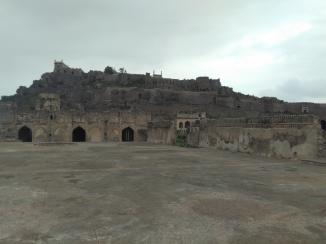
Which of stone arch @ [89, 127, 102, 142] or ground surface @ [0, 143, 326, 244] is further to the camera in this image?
stone arch @ [89, 127, 102, 142]

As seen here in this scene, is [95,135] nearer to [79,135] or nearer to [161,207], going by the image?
[79,135]

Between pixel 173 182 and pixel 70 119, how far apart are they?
92.4ft

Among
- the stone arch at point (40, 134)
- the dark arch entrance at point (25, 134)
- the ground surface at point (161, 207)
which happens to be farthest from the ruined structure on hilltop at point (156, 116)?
the ground surface at point (161, 207)

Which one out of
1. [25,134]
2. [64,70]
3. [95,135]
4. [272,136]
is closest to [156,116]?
[95,135]

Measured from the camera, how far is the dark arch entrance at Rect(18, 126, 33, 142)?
35.9 metres

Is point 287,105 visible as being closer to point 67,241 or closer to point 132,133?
point 132,133

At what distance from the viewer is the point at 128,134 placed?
37.7 metres

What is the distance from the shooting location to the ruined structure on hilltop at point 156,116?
Result: 16.4 m

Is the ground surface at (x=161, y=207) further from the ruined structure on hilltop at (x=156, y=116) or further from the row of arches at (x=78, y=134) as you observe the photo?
the row of arches at (x=78, y=134)

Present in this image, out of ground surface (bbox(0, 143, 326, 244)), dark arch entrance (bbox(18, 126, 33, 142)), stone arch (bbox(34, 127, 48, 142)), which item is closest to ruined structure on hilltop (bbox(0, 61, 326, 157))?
dark arch entrance (bbox(18, 126, 33, 142))

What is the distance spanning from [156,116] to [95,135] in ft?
26.8

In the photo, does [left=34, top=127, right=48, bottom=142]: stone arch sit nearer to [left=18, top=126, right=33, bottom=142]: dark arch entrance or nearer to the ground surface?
[left=18, top=126, right=33, bottom=142]: dark arch entrance

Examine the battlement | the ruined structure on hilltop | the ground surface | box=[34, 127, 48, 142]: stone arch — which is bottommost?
the ground surface

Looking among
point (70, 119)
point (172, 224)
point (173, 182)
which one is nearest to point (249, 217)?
point (172, 224)
